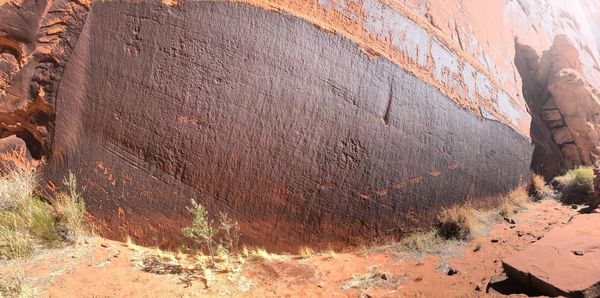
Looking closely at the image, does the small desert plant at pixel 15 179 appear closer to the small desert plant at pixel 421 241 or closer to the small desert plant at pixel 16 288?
the small desert plant at pixel 16 288

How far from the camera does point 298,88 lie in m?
3.92

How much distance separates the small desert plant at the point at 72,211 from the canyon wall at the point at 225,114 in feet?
0.38

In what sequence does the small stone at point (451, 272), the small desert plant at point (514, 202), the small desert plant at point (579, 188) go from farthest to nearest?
the small desert plant at point (579, 188), the small desert plant at point (514, 202), the small stone at point (451, 272)

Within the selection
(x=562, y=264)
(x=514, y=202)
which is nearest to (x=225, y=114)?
(x=562, y=264)

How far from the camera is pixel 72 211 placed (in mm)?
3436

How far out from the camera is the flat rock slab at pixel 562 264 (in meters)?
2.83

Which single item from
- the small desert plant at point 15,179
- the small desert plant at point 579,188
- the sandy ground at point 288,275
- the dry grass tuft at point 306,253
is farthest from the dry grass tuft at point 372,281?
the small desert plant at point 579,188

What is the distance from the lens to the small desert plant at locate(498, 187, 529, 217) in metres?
5.38

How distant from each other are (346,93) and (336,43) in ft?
1.83

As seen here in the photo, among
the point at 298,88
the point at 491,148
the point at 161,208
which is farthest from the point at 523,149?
the point at 161,208

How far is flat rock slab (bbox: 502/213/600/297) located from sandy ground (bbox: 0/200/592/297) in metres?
0.27

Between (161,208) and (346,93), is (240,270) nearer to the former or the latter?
(161,208)

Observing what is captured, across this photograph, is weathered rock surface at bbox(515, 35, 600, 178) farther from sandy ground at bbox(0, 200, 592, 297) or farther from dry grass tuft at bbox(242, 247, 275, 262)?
dry grass tuft at bbox(242, 247, 275, 262)

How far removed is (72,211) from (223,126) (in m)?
1.57
